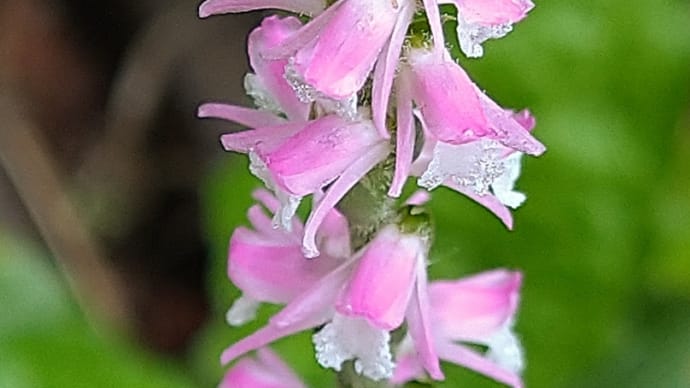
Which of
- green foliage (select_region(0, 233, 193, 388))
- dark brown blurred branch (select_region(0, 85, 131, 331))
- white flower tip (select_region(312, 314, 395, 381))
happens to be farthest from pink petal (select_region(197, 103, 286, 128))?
dark brown blurred branch (select_region(0, 85, 131, 331))

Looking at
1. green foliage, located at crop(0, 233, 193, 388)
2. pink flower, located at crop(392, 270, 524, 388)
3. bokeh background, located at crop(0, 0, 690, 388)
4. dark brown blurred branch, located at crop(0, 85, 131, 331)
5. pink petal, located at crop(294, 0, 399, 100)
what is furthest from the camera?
dark brown blurred branch, located at crop(0, 85, 131, 331)

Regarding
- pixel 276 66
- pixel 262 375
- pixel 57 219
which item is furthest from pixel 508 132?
pixel 57 219

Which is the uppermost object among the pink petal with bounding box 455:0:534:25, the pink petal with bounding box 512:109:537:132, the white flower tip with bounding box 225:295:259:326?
the pink petal with bounding box 455:0:534:25

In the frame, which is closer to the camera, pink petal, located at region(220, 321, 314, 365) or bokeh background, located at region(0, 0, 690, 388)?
pink petal, located at region(220, 321, 314, 365)

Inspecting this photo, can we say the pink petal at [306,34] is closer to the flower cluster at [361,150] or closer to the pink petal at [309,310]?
the flower cluster at [361,150]

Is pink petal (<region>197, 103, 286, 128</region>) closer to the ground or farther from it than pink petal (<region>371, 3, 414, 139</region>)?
closer to the ground

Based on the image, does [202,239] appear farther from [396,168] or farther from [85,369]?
[396,168]

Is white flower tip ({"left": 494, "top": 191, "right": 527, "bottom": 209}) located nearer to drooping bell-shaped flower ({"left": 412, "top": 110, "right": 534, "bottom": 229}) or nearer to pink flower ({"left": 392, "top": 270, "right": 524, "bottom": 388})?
drooping bell-shaped flower ({"left": 412, "top": 110, "right": 534, "bottom": 229})

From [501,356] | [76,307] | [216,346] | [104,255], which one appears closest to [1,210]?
[104,255]

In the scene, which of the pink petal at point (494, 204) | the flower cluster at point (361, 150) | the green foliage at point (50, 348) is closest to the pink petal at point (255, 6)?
the flower cluster at point (361, 150)

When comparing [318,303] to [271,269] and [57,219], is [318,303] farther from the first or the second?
[57,219]
